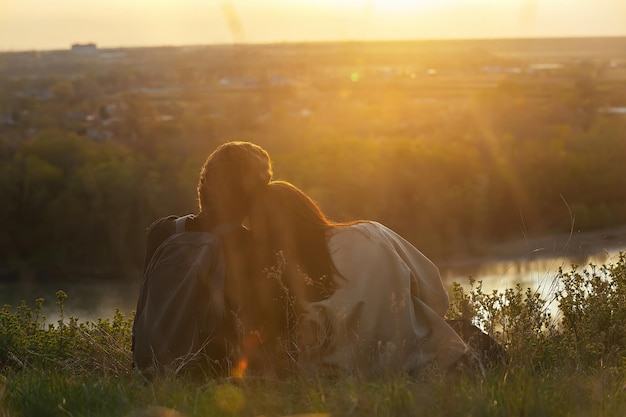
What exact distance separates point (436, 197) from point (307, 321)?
25753 mm

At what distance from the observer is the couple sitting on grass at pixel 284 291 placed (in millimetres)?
3303

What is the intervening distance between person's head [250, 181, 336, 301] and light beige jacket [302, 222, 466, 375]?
5 cm

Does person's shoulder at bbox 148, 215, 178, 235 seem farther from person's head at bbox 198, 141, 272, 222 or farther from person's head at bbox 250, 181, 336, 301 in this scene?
person's head at bbox 250, 181, 336, 301

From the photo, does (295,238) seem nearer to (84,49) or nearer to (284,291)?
(284,291)

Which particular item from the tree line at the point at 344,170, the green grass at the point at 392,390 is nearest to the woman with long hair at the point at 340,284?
the green grass at the point at 392,390

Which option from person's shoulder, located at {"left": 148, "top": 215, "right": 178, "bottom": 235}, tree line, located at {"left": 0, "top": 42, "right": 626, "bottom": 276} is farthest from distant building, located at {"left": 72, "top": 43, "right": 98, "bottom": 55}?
person's shoulder, located at {"left": 148, "top": 215, "right": 178, "bottom": 235}

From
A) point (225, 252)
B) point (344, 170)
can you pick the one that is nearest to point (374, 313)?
point (225, 252)

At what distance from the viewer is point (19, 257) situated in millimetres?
26969

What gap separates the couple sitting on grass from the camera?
330cm

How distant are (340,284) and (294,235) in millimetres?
263

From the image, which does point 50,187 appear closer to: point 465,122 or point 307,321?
point 465,122

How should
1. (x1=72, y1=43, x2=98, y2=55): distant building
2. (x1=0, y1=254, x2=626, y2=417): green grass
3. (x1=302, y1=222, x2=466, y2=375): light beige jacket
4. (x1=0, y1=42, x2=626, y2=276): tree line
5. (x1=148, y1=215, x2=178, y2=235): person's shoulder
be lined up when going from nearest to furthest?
(x1=0, y1=254, x2=626, y2=417): green grass < (x1=302, y1=222, x2=466, y2=375): light beige jacket < (x1=148, y1=215, x2=178, y2=235): person's shoulder < (x1=0, y1=42, x2=626, y2=276): tree line < (x1=72, y1=43, x2=98, y2=55): distant building

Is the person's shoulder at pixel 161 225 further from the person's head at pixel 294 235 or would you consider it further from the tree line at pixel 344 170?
the tree line at pixel 344 170

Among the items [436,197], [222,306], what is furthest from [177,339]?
[436,197]
